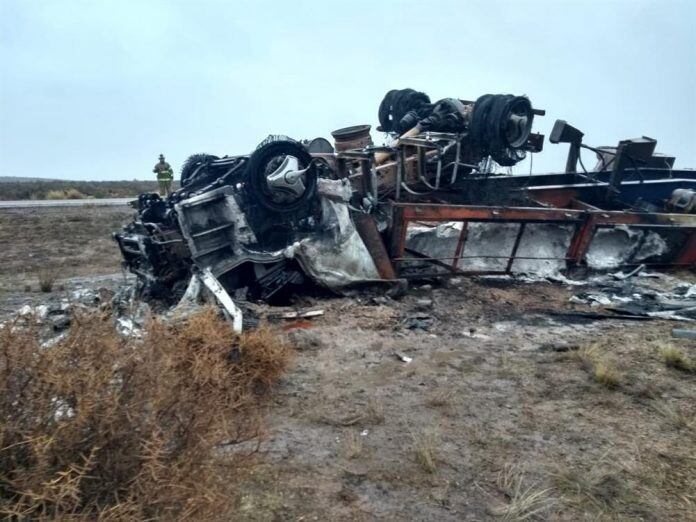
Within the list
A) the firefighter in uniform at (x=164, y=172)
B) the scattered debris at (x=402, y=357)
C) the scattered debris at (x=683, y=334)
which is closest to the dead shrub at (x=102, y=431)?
the scattered debris at (x=402, y=357)

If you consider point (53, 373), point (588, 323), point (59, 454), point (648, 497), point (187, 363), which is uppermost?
point (53, 373)

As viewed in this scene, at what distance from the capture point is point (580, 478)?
301 centimetres

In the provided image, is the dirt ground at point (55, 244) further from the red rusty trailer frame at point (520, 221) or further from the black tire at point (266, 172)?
the red rusty trailer frame at point (520, 221)

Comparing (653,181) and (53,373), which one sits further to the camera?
(653,181)

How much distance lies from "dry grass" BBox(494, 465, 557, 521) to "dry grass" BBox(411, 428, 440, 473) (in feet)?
1.21

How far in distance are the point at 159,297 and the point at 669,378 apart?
473 cm

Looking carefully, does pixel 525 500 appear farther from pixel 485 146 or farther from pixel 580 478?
pixel 485 146

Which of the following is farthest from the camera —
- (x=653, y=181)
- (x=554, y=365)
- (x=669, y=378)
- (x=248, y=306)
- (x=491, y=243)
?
(x=653, y=181)

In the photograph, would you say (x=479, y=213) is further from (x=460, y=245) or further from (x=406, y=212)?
(x=406, y=212)

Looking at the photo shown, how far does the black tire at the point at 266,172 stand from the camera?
582 centimetres

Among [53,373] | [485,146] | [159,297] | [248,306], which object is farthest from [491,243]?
[53,373]

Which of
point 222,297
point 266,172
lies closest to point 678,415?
point 222,297

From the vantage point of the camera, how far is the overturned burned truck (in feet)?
19.2

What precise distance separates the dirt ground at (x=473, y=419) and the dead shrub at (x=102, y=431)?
61cm
